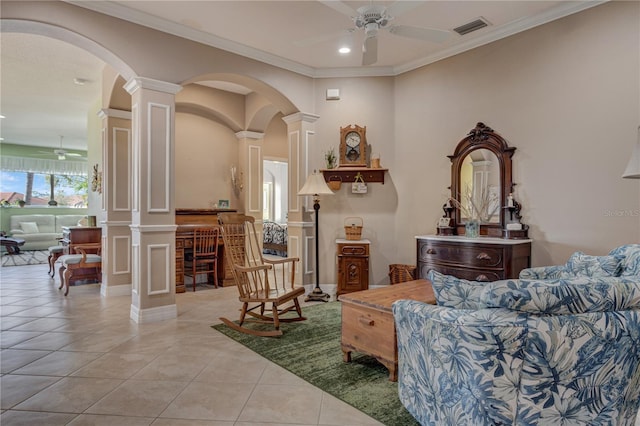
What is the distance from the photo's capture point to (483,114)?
4.41m

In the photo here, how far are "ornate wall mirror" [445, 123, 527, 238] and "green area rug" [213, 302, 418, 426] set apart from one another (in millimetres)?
2042

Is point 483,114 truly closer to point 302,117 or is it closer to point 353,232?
point 353,232

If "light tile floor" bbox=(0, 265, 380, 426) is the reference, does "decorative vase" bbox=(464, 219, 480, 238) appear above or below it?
above

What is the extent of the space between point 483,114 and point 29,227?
38.2ft

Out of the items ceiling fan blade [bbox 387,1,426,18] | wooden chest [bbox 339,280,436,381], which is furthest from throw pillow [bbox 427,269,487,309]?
ceiling fan blade [bbox 387,1,426,18]

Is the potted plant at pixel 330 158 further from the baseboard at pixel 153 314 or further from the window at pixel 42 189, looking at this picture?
the window at pixel 42 189

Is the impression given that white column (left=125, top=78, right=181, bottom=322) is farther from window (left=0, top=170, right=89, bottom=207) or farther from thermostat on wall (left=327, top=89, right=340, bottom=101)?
window (left=0, top=170, right=89, bottom=207)

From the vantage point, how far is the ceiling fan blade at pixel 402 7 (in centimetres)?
→ 279

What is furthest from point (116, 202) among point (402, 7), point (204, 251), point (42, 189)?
point (42, 189)

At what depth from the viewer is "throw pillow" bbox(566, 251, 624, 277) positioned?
2281mm

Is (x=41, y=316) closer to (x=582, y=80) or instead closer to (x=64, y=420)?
(x=64, y=420)

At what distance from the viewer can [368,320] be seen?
2621mm

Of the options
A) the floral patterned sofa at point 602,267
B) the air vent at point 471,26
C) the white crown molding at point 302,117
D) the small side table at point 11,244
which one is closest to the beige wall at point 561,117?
the air vent at point 471,26

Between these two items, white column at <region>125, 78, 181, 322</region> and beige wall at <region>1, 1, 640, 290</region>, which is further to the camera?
white column at <region>125, 78, 181, 322</region>
